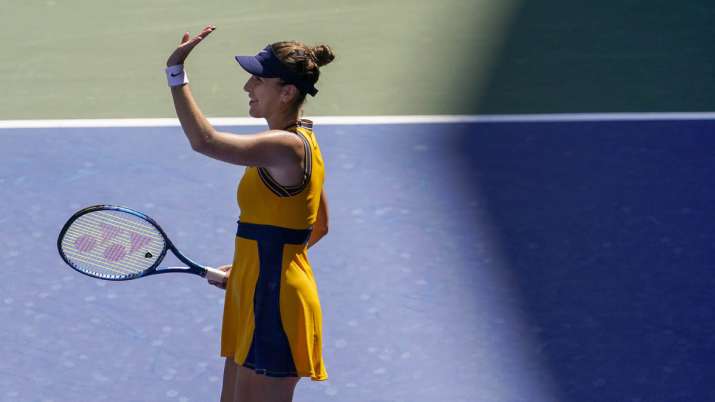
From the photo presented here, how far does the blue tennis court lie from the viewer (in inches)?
220

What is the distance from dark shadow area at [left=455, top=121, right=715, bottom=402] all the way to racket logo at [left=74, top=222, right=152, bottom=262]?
6.54 ft

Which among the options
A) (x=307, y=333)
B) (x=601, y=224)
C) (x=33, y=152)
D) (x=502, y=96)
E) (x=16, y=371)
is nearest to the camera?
(x=307, y=333)

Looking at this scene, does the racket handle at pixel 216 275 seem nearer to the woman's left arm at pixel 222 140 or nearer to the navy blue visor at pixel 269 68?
the woman's left arm at pixel 222 140

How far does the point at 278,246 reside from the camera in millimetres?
4309

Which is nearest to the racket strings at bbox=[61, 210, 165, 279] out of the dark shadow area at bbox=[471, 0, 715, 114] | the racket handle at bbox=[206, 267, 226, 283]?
the racket handle at bbox=[206, 267, 226, 283]

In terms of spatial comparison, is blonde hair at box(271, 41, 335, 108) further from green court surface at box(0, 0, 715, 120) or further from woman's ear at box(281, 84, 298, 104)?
green court surface at box(0, 0, 715, 120)

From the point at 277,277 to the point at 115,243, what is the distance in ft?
3.01

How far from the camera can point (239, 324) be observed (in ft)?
14.6

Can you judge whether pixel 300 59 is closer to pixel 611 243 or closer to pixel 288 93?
pixel 288 93

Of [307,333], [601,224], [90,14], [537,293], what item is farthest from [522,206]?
[90,14]

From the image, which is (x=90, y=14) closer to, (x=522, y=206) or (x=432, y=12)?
(x=432, y=12)

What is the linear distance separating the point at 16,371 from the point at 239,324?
5.29ft

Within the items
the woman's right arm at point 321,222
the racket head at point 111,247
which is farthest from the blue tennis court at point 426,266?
the woman's right arm at point 321,222

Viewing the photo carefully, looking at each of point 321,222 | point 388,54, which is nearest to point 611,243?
point 321,222
